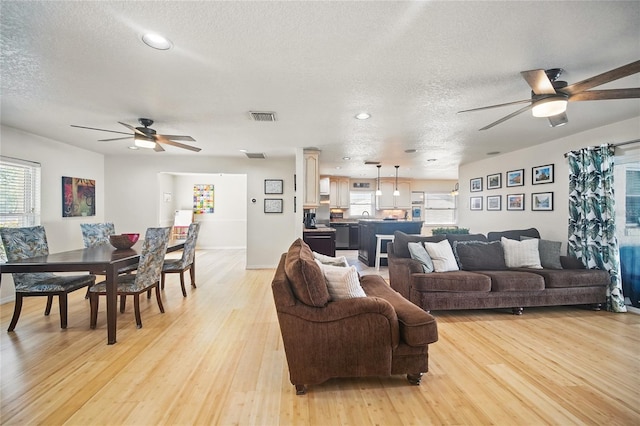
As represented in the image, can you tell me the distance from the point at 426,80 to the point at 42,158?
5.64m

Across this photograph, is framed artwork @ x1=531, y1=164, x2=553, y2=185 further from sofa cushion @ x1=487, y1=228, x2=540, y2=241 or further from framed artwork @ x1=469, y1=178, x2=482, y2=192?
framed artwork @ x1=469, y1=178, x2=482, y2=192

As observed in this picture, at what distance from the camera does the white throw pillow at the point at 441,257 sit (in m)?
3.80

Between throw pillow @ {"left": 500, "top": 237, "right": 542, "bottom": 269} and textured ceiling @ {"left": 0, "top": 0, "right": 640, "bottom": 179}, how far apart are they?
1647mm

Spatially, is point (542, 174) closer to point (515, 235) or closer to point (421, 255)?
point (515, 235)

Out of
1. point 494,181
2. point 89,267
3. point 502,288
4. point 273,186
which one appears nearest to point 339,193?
point 273,186

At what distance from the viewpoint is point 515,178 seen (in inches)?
214

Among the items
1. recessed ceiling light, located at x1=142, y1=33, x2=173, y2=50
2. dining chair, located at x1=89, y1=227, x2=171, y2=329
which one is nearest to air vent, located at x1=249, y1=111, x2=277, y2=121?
recessed ceiling light, located at x1=142, y1=33, x2=173, y2=50

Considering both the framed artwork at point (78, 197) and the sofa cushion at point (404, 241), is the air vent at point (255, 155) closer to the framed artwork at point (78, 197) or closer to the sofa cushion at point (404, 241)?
the framed artwork at point (78, 197)

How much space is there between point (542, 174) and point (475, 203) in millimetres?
1789

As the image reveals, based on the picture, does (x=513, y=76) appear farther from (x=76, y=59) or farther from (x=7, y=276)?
(x=7, y=276)

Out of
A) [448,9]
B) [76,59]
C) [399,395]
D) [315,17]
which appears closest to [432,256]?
[399,395]

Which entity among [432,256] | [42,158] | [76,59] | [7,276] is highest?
[76,59]

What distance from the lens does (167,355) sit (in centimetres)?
253

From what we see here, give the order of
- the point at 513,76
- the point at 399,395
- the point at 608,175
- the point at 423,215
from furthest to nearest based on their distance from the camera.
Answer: the point at 423,215 < the point at 608,175 < the point at 513,76 < the point at 399,395
